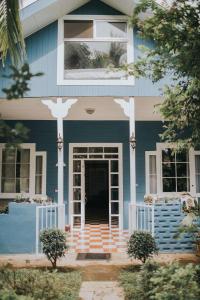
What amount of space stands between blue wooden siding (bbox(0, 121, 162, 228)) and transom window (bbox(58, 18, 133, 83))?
2069 millimetres

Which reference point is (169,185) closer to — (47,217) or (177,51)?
(47,217)

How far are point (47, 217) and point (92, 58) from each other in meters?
4.00

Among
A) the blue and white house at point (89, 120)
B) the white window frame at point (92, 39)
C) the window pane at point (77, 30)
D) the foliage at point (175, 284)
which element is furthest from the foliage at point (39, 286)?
the window pane at point (77, 30)

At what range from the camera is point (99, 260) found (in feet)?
22.3

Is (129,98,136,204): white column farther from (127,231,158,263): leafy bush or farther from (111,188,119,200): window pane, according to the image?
(111,188,119,200): window pane

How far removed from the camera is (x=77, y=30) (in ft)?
29.3

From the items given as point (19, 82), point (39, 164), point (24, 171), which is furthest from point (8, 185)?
point (19, 82)

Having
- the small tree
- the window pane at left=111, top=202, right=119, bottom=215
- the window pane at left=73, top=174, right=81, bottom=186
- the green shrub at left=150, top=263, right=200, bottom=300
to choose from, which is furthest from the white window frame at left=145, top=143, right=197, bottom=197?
the green shrub at left=150, top=263, right=200, bottom=300

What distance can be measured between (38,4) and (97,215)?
788 centimetres

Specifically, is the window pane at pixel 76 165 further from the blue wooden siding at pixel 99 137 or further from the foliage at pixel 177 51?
the foliage at pixel 177 51

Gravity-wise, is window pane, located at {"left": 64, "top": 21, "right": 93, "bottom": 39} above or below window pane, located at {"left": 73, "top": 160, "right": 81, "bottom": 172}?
above

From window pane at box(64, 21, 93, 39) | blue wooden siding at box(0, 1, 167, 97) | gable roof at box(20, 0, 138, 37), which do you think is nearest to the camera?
gable roof at box(20, 0, 138, 37)

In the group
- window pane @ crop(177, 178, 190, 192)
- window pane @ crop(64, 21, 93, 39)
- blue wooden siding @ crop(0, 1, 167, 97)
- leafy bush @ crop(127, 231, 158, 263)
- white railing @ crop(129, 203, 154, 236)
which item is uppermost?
window pane @ crop(64, 21, 93, 39)

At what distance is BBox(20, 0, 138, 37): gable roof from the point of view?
820cm
